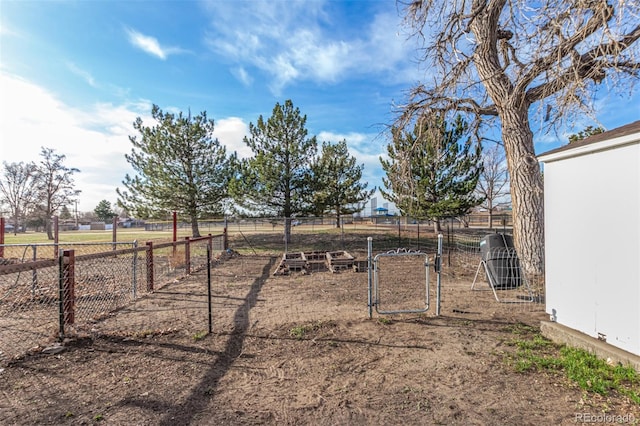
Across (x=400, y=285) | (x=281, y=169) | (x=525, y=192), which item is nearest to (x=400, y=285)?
(x=400, y=285)

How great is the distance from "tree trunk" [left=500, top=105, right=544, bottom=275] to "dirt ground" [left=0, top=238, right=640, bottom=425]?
299 centimetres

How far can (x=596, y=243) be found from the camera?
11.7 ft

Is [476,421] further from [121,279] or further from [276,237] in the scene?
[276,237]

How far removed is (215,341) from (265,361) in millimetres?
972

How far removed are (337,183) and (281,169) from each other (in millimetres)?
4523

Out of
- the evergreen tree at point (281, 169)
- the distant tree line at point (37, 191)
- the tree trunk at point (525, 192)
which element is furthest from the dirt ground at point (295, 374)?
the distant tree line at point (37, 191)

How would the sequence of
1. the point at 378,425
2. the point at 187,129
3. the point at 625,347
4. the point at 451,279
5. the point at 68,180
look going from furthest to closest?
the point at 68,180 < the point at 187,129 < the point at 451,279 < the point at 625,347 < the point at 378,425

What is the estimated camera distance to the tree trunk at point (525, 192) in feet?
24.7

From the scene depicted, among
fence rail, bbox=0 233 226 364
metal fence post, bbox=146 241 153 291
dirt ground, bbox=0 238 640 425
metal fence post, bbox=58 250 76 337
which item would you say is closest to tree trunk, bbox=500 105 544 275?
dirt ground, bbox=0 238 640 425

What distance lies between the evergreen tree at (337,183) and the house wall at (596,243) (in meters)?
13.7

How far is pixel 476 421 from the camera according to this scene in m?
A: 2.44

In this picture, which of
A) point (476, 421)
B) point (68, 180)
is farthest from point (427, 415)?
point (68, 180)

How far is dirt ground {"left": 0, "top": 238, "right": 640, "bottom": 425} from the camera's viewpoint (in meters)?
2.54

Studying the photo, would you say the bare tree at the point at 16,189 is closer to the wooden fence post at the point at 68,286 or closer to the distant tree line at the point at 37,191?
the distant tree line at the point at 37,191
